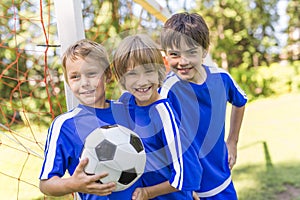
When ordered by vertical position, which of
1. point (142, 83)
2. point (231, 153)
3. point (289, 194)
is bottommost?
point (289, 194)

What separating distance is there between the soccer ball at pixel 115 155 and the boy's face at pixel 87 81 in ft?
0.42

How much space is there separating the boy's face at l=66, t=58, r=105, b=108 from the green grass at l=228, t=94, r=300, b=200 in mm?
1916

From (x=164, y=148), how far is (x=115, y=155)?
187 mm

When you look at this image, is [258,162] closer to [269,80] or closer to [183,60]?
[183,60]

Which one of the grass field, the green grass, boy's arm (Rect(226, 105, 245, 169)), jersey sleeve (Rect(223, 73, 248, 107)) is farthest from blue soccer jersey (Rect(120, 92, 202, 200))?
the green grass

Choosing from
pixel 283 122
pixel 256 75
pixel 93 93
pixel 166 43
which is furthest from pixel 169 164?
pixel 256 75

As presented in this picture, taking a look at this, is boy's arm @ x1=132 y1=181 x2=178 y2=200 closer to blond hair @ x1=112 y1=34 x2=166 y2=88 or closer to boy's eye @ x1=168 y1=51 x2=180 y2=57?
blond hair @ x1=112 y1=34 x2=166 y2=88

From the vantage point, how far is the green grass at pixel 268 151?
330 centimetres

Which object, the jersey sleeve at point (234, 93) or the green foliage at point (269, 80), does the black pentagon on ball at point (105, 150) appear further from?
the green foliage at point (269, 80)

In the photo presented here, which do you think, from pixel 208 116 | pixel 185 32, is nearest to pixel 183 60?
pixel 185 32

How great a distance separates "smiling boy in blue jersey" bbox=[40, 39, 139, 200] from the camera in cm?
131

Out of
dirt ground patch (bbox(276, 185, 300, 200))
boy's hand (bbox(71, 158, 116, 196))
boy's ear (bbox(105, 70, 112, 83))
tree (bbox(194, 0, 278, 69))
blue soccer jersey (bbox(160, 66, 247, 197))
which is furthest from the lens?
tree (bbox(194, 0, 278, 69))

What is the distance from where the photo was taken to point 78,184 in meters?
1.29

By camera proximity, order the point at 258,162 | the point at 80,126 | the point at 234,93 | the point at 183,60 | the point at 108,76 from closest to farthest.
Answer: the point at 80,126 → the point at 108,76 → the point at 183,60 → the point at 234,93 → the point at 258,162
